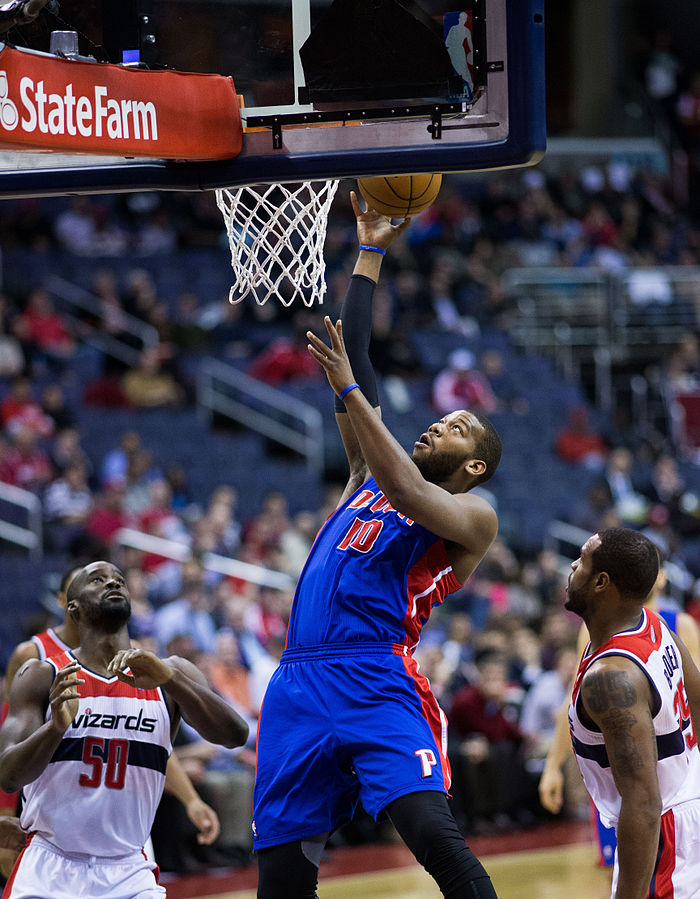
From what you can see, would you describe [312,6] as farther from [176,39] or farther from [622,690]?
[622,690]

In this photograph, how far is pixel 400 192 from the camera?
4.64 metres

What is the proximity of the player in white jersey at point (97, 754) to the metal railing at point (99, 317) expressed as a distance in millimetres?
9442

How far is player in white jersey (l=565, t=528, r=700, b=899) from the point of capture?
3555mm

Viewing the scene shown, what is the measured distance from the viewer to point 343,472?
13.6m

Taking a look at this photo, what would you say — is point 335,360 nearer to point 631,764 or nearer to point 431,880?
point 631,764

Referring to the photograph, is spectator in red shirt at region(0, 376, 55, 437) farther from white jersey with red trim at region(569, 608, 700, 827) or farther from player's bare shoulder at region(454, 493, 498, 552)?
white jersey with red trim at region(569, 608, 700, 827)

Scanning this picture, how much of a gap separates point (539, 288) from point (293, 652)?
13859 millimetres

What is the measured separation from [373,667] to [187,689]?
0.62m

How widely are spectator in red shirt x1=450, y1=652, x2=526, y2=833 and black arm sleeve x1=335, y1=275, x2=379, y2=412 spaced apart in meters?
5.78

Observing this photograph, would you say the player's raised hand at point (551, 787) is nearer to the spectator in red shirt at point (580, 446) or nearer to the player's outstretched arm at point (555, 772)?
the player's outstretched arm at point (555, 772)

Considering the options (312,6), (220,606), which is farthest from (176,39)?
(220,606)

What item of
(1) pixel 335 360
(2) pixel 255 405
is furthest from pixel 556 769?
(2) pixel 255 405

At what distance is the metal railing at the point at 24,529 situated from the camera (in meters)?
11.0

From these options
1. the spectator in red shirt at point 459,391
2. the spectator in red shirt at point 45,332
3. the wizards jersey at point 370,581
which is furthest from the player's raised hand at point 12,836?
the spectator in red shirt at point 459,391
